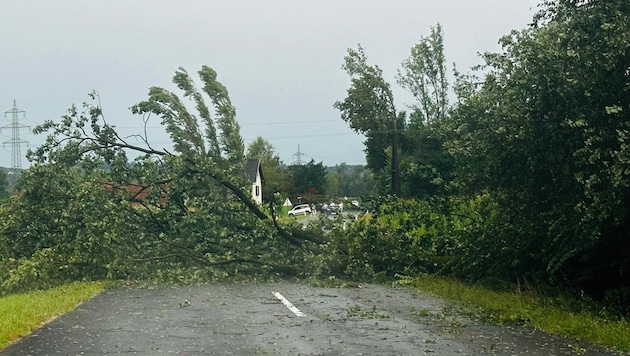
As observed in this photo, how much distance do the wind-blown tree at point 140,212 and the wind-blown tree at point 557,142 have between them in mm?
6413

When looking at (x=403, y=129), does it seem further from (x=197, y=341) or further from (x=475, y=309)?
(x=197, y=341)

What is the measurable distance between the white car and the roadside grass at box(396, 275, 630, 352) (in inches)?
181

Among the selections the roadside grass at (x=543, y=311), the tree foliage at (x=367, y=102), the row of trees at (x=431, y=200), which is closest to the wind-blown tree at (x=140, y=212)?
the row of trees at (x=431, y=200)

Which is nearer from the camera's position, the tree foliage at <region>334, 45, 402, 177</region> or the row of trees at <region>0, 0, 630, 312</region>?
the row of trees at <region>0, 0, 630, 312</region>

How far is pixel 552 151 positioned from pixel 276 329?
6206 millimetres

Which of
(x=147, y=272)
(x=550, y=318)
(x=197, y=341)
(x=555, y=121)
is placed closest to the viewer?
(x=197, y=341)

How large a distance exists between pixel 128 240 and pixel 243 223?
9.73 feet

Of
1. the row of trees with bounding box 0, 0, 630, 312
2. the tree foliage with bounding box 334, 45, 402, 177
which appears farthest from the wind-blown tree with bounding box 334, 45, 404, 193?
the row of trees with bounding box 0, 0, 630, 312

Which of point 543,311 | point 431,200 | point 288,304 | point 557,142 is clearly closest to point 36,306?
point 288,304

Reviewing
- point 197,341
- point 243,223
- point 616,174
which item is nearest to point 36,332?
point 197,341

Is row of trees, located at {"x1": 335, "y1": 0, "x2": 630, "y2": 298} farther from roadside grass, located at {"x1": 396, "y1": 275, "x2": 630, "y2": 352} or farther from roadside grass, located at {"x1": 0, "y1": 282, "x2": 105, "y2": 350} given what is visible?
roadside grass, located at {"x1": 0, "y1": 282, "x2": 105, "y2": 350}

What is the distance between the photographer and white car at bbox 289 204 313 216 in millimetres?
22741

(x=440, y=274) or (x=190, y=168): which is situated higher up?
(x=190, y=168)

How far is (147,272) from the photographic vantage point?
20.8 meters
